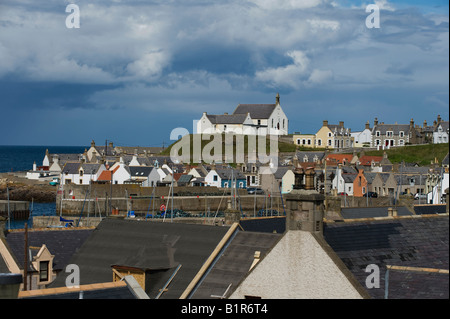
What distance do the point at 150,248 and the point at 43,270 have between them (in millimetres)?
3757

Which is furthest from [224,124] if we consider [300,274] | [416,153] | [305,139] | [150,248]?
[300,274]

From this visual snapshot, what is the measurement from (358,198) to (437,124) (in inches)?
2645

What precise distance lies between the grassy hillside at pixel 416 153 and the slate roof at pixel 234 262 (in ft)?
367

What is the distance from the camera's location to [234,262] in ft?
77.2

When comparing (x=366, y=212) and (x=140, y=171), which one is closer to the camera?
(x=366, y=212)

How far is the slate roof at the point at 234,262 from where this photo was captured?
2244cm

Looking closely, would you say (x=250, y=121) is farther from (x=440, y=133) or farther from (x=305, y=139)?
(x=440, y=133)

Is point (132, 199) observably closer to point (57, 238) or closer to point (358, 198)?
point (358, 198)

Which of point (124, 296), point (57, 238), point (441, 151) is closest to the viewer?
point (124, 296)

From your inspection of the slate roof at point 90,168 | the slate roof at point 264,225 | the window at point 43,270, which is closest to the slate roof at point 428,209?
the slate roof at point 264,225
